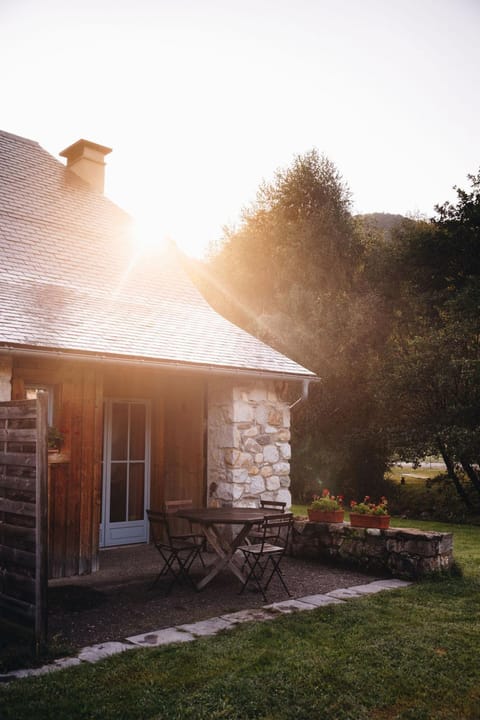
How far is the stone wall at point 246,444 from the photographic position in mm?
8312

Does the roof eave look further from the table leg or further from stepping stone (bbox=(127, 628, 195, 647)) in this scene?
stepping stone (bbox=(127, 628, 195, 647))

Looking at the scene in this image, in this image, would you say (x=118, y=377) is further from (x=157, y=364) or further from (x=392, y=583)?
(x=392, y=583)

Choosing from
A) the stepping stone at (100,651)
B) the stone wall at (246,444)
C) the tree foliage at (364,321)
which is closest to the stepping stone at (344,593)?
the stone wall at (246,444)

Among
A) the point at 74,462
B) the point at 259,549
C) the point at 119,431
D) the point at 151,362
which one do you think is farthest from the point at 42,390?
the point at 259,549

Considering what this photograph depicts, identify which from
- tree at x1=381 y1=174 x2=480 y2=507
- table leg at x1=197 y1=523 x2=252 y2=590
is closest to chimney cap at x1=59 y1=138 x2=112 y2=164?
table leg at x1=197 y1=523 x2=252 y2=590

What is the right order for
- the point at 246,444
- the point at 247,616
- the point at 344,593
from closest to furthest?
1. the point at 247,616
2. the point at 344,593
3. the point at 246,444

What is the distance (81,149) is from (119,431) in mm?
5771

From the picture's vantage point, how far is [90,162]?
38.0 ft

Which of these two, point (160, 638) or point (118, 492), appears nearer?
point (160, 638)

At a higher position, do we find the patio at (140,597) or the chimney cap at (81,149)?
the chimney cap at (81,149)

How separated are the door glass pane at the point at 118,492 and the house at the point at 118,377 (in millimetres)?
19

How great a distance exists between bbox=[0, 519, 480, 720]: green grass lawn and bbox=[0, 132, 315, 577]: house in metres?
3.03

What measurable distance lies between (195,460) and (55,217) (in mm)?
4513

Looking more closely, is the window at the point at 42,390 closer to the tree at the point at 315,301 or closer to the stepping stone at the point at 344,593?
the stepping stone at the point at 344,593
